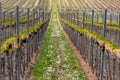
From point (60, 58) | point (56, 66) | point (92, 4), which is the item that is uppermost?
point (56, 66)

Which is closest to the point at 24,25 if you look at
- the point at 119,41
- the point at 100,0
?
the point at 119,41

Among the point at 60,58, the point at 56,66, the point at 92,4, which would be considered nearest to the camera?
the point at 56,66

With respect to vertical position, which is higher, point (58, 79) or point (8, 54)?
point (8, 54)

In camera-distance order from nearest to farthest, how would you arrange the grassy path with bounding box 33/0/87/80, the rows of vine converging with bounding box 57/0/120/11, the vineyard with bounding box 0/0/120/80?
the vineyard with bounding box 0/0/120/80
the grassy path with bounding box 33/0/87/80
the rows of vine converging with bounding box 57/0/120/11

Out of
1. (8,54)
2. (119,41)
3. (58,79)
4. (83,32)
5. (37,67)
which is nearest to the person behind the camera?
(8,54)

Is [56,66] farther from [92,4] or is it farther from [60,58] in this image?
[92,4]

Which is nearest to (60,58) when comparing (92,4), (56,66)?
(56,66)

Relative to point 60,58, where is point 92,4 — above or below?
below

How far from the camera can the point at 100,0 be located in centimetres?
9619

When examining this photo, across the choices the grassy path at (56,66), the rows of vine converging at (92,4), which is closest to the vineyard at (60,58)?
the grassy path at (56,66)

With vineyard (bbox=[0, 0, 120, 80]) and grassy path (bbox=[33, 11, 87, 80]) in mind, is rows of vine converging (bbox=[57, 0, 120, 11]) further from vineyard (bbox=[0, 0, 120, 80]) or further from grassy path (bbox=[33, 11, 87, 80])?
grassy path (bbox=[33, 11, 87, 80])

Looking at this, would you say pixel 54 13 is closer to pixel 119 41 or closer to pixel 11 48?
pixel 119 41

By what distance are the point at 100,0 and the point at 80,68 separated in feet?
261

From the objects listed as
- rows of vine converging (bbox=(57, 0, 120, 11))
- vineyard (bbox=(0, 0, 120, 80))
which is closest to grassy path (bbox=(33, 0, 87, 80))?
vineyard (bbox=(0, 0, 120, 80))
